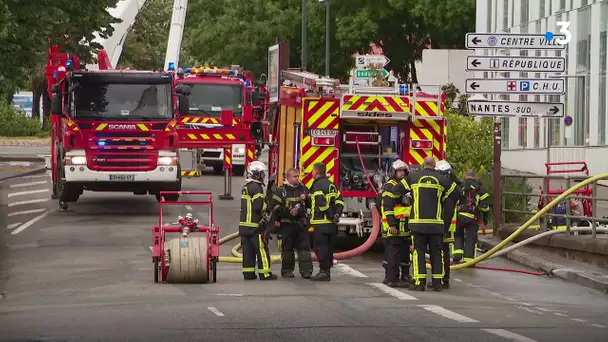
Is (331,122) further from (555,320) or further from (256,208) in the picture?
(555,320)

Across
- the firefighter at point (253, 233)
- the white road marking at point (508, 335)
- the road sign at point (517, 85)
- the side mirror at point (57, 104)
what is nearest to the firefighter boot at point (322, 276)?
the firefighter at point (253, 233)

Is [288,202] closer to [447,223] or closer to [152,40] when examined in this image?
[447,223]

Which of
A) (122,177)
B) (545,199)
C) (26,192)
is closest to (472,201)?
(545,199)

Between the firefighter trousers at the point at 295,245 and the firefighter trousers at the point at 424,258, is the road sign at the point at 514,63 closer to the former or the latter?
the firefighter trousers at the point at 295,245

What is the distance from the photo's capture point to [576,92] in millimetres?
44969

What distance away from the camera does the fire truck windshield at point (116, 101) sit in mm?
27484

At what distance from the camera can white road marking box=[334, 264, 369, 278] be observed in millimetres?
19047

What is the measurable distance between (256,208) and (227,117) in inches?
650

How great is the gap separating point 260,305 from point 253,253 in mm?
3414

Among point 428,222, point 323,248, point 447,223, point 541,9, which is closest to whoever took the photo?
point 428,222

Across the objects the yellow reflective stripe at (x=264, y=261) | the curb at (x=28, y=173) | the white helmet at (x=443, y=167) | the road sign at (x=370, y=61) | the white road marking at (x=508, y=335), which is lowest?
the white road marking at (x=508, y=335)

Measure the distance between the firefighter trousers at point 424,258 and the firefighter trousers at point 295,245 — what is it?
5.58 feet

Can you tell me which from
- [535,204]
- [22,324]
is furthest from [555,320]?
[535,204]

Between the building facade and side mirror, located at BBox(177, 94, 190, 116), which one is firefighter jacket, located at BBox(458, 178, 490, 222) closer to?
side mirror, located at BBox(177, 94, 190, 116)
